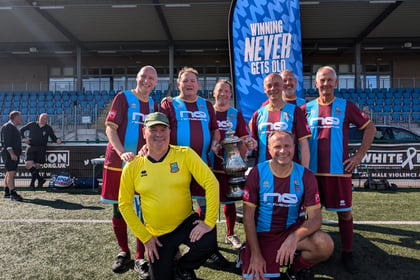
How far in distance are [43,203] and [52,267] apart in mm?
3102

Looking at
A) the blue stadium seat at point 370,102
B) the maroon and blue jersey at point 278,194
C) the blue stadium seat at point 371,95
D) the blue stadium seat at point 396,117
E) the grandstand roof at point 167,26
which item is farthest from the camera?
the blue stadium seat at point 371,95

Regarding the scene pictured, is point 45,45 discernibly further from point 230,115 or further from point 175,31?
point 230,115

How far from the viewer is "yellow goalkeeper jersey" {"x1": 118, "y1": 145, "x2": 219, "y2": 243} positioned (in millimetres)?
2275

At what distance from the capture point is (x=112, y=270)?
277cm

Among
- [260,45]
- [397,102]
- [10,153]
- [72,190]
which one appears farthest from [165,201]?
[397,102]

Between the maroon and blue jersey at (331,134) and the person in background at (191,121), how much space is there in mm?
1012

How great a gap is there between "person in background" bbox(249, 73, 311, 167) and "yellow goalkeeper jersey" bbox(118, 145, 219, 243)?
0.83 metres

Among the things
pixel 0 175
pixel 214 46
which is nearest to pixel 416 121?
pixel 214 46

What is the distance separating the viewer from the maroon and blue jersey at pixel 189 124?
287cm

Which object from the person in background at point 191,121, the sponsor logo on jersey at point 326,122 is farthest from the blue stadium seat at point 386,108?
the person in background at point 191,121

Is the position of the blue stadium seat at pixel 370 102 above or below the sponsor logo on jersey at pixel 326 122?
above

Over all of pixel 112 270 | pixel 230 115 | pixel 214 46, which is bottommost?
pixel 112 270

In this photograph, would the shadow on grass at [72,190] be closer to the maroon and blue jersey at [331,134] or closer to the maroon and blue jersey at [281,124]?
the maroon and blue jersey at [281,124]

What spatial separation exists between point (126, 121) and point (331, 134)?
202 cm
